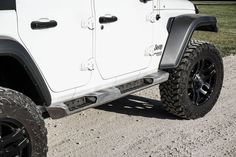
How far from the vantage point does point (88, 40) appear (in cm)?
374

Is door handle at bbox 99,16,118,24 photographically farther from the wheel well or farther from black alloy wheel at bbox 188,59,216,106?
black alloy wheel at bbox 188,59,216,106

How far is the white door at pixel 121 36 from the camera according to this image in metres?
3.87

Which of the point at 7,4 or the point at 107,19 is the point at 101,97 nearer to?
the point at 107,19

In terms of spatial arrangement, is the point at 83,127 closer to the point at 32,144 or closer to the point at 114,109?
the point at 114,109

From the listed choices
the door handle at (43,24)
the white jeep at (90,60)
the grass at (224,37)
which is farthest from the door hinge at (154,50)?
the grass at (224,37)

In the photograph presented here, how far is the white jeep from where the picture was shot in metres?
3.21

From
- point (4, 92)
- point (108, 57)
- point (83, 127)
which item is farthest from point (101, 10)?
point (83, 127)

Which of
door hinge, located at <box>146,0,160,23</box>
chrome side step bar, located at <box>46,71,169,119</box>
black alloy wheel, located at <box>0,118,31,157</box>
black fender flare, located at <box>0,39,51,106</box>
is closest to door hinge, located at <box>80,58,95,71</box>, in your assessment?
chrome side step bar, located at <box>46,71,169,119</box>

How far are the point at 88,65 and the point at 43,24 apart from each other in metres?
0.62

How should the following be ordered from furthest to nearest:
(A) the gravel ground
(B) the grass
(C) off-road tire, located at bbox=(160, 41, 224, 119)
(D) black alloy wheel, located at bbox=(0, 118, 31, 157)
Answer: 1. (B) the grass
2. (C) off-road tire, located at bbox=(160, 41, 224, 119)
3. (A) the gravel ground
4. (D) black alloy wheel, located at bbox=(0, 118, 31, 157)

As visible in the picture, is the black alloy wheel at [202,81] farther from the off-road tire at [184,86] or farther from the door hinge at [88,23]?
the door hinge at [88,23]

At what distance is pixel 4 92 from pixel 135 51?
1.55 m

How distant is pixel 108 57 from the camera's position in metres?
4.00

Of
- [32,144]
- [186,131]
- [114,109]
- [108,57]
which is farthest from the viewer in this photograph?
[114,109]
